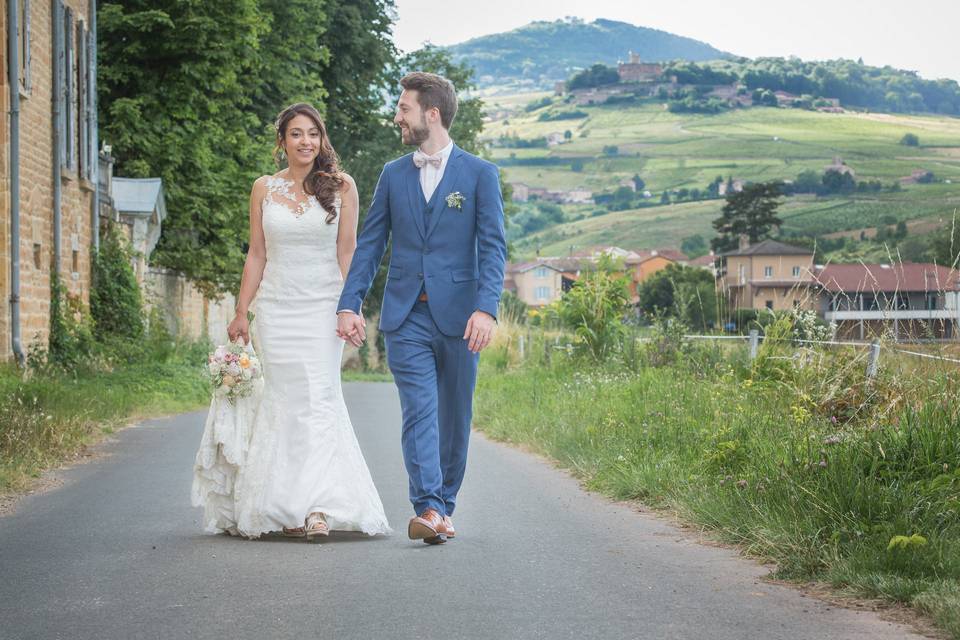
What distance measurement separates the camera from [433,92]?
22.9 feet

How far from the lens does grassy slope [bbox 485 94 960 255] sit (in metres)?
103

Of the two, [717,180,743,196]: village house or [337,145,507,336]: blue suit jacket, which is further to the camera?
[717,180,743,196]: village house

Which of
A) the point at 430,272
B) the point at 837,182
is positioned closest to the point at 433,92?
the point at 430,272

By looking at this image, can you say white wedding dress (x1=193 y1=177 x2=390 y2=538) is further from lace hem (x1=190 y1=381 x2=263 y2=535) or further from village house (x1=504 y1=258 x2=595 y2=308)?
village house (x1=504 y1=258 x2=595 y2=308)

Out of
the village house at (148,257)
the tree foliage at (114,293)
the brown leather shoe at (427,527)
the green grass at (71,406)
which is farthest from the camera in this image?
the village house at (148,257)

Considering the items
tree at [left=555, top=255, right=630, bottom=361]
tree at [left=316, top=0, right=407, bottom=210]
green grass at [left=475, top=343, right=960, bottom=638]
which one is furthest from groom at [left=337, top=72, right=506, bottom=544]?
tree at [left=316, top=0, right=407, bottom=210]

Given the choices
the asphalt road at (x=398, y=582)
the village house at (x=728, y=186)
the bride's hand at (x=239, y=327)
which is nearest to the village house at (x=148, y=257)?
the bride's hand at (x=239, y=327)

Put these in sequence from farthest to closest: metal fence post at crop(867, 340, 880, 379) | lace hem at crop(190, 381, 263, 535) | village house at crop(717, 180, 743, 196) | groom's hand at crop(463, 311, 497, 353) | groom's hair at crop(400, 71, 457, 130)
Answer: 1. village house at crop(717, 180, 743, 196)
2. metal fence post at crop(867, 340, 880, 379)
3. lace hem at crop(190, 381, 263, 535)
4. groom's hair at crop(400, 71, 457, 130)
5. groom's hand at crop(463, 311, 497, 353)

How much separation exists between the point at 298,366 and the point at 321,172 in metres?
1.12

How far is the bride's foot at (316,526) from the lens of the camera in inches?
281

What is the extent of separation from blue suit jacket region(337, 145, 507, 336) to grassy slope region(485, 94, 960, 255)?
74078 mm

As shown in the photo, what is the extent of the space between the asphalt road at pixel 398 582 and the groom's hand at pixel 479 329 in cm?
105

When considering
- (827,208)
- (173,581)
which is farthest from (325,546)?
(827,208)

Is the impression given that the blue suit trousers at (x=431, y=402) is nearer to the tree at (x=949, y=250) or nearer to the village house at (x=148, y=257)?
the tree at (x=949, y=250)
